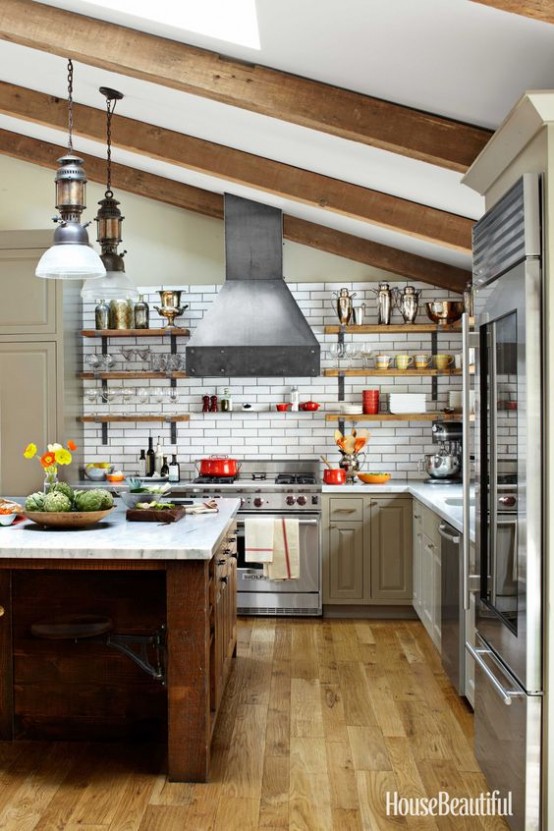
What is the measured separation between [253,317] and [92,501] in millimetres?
2718

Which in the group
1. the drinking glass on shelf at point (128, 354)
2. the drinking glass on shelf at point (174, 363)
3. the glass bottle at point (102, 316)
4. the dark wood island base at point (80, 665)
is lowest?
the dark wood island base at point (80, 665)

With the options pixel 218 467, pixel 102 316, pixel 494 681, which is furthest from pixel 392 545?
pixel 494 681

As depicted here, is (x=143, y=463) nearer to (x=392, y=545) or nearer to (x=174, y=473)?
(x=174, y=473)

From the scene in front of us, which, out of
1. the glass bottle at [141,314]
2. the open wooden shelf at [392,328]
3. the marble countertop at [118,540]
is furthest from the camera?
the glass bottle at [141,314]

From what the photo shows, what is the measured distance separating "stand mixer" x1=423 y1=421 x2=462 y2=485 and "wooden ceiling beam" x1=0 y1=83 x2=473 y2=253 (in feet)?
5.32

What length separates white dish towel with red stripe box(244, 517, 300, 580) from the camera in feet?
18.9

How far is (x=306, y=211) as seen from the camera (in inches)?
233

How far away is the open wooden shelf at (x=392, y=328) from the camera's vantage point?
20.4 feet

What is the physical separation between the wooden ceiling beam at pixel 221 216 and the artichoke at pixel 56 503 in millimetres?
3400

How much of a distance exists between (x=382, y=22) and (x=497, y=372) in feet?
4.26

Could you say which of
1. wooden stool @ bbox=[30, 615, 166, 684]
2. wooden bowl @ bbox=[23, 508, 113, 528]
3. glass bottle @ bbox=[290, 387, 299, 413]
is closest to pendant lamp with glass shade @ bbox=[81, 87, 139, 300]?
wooden bowl @ bbox=[23, 508, 113, 528]

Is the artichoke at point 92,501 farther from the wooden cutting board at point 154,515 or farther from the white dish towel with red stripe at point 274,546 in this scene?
the white dish towel with red stripe at point 274,546

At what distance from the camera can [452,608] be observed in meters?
4.23

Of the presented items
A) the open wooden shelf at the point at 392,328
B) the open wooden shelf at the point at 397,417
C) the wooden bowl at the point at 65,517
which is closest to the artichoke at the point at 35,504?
the wooden bowl at the point at 65,517
